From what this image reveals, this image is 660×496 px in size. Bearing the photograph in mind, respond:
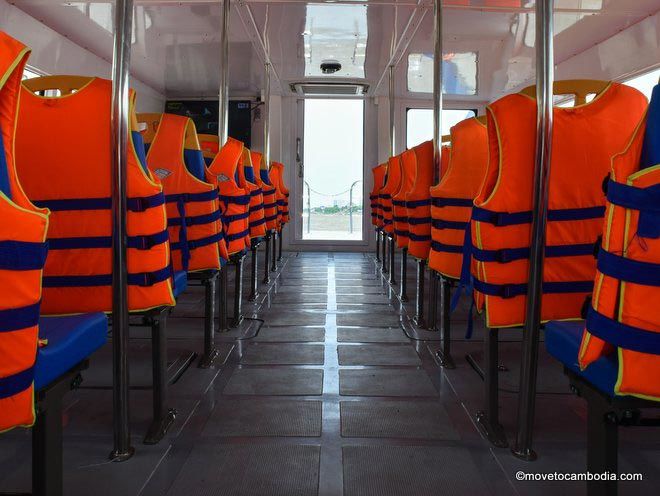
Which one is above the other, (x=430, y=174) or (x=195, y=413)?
(x=430, y=174)

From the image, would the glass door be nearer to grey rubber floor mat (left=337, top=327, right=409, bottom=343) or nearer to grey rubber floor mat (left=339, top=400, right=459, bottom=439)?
grey rubber floor mat (left=337, top=327, right=409, bottom=343)

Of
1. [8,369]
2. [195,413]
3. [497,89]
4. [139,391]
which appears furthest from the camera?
[497,89]

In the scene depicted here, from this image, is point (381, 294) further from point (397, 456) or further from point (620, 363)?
point (620, 363)

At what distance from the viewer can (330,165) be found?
921 cm

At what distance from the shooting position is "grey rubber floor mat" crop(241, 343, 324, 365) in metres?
2.88

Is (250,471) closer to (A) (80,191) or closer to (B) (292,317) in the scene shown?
(A) (80,191)

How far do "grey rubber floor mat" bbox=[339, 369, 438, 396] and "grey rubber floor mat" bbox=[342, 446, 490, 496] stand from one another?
1.83 ft

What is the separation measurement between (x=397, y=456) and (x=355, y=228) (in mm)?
7778

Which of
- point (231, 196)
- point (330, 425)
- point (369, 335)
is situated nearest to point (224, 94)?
point (231, 196)

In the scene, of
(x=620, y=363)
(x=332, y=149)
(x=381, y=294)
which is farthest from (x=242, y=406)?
(x=332, y=149)

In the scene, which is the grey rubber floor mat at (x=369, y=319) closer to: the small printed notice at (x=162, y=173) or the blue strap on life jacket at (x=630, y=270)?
the small printed notice at (x=162, y=173)

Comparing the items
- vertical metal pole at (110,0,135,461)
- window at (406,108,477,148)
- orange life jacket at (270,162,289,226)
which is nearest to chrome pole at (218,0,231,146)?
vertical metal pole at (110,0,135,461)

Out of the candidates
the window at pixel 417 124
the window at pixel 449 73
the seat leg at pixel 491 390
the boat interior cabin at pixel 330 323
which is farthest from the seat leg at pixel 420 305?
the window at pixel 417 124

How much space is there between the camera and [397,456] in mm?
1793
